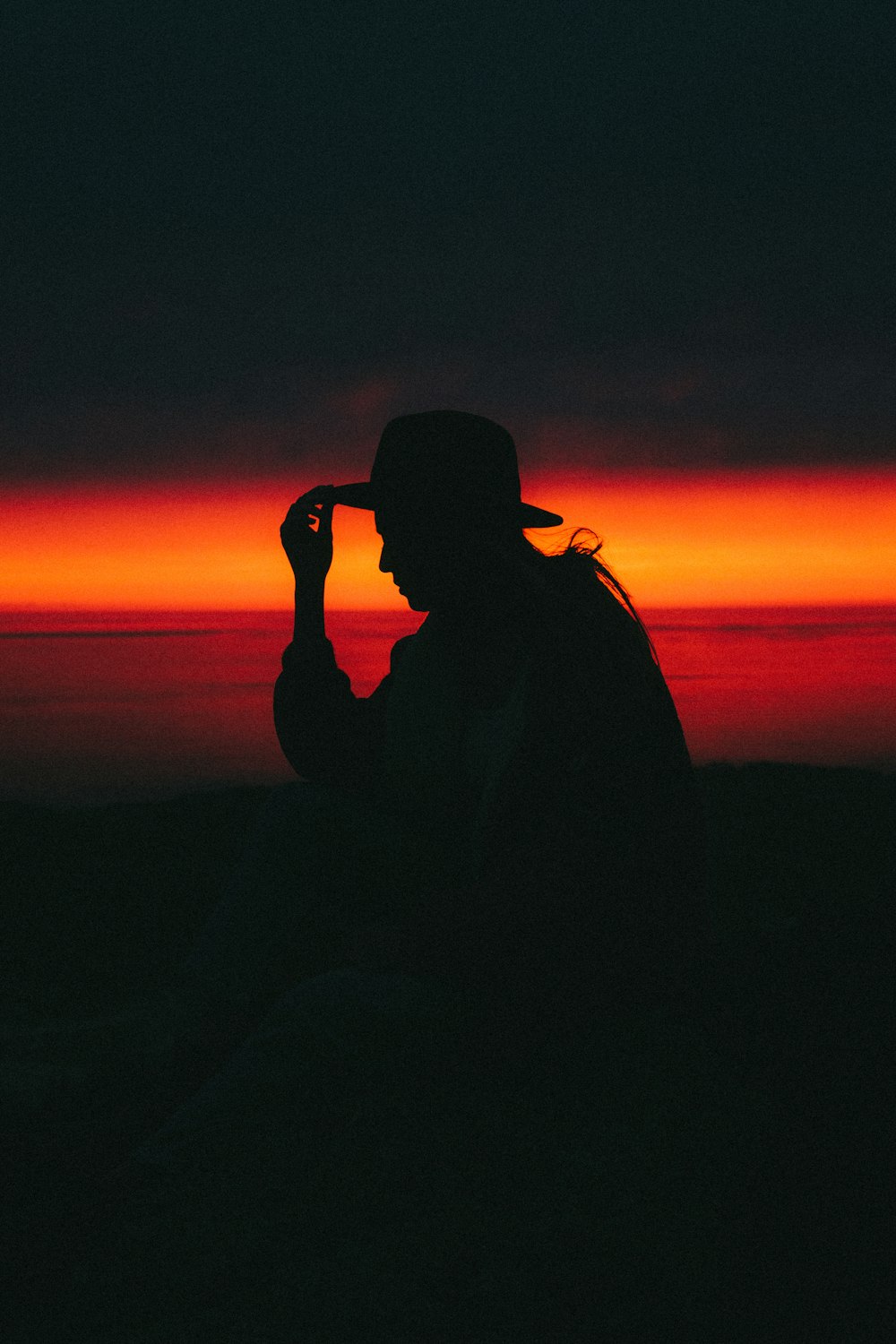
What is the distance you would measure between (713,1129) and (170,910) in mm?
3425

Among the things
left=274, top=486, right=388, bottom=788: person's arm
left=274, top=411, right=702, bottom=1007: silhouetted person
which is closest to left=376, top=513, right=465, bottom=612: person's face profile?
left=274, top=411, right=702, bottom=1007: silhouetted person

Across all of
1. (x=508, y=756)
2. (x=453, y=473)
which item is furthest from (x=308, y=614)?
→ (x=508, y=756)

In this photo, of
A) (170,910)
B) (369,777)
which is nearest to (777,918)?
(369,777)

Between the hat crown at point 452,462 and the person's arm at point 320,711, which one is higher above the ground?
the hat crown at point 452,462

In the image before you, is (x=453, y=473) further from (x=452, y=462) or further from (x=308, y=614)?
(x=308, y=614)

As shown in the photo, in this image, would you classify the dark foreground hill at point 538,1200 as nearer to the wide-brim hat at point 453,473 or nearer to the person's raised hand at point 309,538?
the wide-brim hat at point 453,473

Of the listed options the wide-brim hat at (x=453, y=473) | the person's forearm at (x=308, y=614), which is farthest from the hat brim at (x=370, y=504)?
the person's forearm at (x=308, y=614)

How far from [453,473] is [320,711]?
89cm

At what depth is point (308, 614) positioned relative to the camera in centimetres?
340

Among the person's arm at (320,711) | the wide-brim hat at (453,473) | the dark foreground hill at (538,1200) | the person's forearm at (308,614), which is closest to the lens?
the dark foreground hill at (538,1200)

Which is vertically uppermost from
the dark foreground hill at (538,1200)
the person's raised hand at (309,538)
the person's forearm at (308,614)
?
the person's raised hand at (309,538)

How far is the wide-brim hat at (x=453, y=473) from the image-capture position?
8.73ft

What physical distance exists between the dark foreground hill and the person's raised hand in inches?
60.2

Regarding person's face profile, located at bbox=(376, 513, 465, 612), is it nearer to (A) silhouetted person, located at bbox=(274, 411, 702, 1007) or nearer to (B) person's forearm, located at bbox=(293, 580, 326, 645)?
(A) silhouetted person, located at bbox=(274, 411, 702, 1007)
